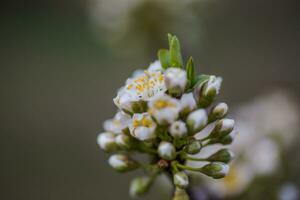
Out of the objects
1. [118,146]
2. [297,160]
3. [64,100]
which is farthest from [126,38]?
[64,100]

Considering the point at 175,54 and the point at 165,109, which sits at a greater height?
the point at 175,54

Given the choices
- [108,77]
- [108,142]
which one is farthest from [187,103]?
[108,77]

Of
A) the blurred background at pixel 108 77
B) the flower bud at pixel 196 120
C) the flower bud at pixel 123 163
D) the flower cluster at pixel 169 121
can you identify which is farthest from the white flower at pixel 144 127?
the blurred background at pixel 108 77

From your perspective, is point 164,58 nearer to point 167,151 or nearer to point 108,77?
point 167,151

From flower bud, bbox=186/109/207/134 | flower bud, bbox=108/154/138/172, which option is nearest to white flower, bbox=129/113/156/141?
flower bud, bbox=186/109/207/134

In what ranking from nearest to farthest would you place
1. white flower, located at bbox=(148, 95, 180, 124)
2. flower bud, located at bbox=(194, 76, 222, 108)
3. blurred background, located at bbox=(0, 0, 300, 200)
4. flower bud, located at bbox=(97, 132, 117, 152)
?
white flower, located at bbox=(148, 95, 180, 124) < flower bud, located at bbox=(194, 76, 222, 108) < flower bud, located at bbox=(97, 132, 117, 152) < blurred background, located at bbox=(0, 0, 300, 200)

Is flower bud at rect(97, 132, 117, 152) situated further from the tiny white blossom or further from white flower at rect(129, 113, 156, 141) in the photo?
the tiny white blossom
